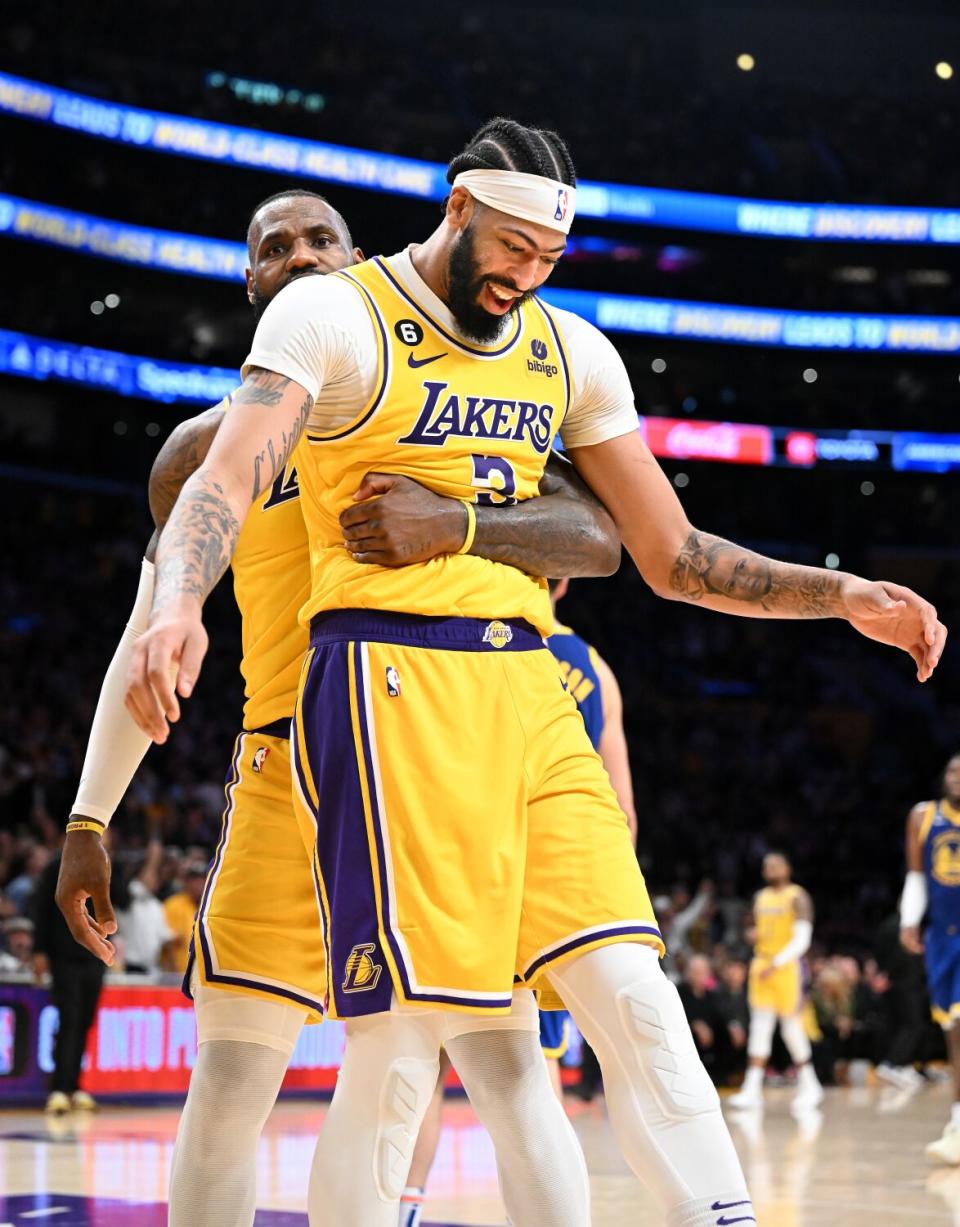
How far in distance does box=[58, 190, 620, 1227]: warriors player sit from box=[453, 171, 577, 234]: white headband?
0.57m

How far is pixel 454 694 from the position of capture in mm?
3342

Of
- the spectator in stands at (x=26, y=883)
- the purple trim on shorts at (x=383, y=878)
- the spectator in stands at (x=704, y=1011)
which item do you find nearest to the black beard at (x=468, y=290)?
the purple trim on shorts at (x=383, y=878)

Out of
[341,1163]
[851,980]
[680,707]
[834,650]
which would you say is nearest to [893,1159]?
[341,1163]

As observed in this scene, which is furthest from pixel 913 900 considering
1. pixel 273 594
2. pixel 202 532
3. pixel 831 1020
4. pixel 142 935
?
pixel 202 532

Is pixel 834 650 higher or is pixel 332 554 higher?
pixel 834 650

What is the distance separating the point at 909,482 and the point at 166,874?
23278mm

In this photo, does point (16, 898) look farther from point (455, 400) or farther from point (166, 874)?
point (455, 400)

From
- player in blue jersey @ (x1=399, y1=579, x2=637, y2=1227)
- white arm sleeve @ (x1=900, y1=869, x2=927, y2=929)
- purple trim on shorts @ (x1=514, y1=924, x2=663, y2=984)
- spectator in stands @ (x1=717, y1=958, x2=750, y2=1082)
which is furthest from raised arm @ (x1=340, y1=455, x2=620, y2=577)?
spectator in stands @ (x1=717, y1=958, x2=750, y2=1082)

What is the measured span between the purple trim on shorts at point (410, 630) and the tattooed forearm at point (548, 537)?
17cm

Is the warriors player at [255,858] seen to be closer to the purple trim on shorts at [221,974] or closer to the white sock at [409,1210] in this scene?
the purple trim on shorts at [221,974]

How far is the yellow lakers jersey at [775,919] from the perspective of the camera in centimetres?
1567

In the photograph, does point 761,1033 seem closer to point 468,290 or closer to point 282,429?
point 468,290

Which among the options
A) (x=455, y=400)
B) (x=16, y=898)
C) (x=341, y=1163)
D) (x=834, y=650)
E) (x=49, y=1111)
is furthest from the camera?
(x=834, y=650)

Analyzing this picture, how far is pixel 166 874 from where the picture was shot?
15727 millimetres
